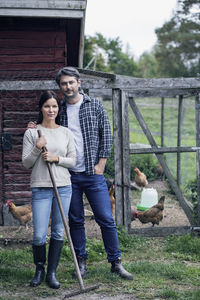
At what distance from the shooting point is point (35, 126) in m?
3.76

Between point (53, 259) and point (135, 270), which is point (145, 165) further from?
point (53, 259)

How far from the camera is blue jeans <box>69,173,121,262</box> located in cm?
395

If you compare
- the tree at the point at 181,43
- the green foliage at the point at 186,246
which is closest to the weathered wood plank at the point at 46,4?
the green foliage at the point at 186,246

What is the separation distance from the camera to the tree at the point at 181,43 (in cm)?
3569

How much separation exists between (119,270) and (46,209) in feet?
3.23

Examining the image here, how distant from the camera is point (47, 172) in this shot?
12.0 ft

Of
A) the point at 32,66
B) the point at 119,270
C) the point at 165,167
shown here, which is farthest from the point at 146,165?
the point at 119,270

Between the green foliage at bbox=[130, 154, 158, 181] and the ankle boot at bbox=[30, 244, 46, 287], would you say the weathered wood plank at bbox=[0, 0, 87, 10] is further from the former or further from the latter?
the green foliage at bbox=[130, 154, 158, 181]

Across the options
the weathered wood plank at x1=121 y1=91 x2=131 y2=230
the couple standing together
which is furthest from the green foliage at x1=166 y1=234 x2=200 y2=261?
the couple standing together

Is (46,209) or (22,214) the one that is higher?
(46,209)

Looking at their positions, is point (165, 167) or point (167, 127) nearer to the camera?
point (165, 167)

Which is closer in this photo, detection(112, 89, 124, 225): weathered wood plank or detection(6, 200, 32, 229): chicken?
detection(112, 89, 124, 225): weathered wood plank

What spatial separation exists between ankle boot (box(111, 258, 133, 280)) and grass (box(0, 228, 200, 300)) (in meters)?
0.05

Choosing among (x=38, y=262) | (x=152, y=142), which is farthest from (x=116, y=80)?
(x=38, y=262)
